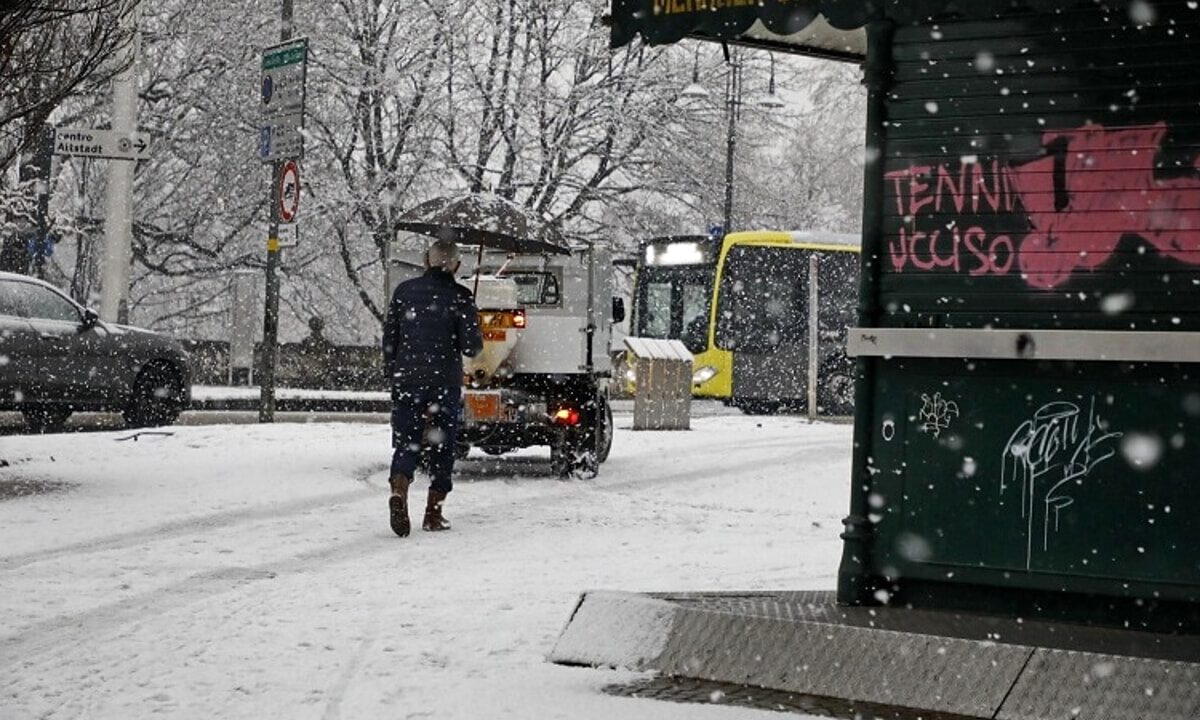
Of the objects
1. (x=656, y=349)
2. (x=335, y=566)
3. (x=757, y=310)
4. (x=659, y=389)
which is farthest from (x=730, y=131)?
(x=335, y=566)

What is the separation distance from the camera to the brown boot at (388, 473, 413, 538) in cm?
1059

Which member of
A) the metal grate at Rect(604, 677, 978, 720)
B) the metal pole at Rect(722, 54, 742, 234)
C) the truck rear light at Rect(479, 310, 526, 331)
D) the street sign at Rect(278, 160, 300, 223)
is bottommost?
the metal grate at Rect(604, 677, 978, 720)

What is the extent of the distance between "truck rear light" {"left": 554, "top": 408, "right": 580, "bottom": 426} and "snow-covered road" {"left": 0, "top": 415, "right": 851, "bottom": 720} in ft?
1.88

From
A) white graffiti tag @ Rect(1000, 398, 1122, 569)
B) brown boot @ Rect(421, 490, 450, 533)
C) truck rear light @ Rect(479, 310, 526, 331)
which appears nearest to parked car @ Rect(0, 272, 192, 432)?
truck rear light @ Rect(479, 310, 526, 331)

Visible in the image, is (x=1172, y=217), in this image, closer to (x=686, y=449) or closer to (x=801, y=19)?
(x=801, y=19)

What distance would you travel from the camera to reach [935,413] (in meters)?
6.74

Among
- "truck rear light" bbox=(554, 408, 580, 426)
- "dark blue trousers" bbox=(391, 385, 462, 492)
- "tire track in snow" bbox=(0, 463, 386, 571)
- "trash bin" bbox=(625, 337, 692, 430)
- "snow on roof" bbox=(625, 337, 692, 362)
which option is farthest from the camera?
"snow on roof" bbox=(625, 337, 692, 362)

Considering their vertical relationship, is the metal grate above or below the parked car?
below

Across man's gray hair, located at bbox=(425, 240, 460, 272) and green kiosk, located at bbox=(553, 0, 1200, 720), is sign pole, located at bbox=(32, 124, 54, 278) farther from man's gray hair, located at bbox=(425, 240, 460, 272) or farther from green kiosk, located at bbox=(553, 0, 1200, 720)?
green kiosk, located at bbox=(553, 0, 1200, 720)

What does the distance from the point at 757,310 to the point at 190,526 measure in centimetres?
2099

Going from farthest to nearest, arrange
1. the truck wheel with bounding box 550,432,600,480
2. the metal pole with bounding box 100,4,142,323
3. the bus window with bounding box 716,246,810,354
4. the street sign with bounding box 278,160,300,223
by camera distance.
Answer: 1. the bus window with bounding box 716,246,810,354
2. the metal pole with bounding box 100,4,142,323
3. the street sign with bounding box 278,160,300,223
4. the truck wheel with bounding box 550,432,600,480

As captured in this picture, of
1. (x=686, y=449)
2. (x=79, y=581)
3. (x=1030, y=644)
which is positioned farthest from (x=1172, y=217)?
(x=686, y=449)

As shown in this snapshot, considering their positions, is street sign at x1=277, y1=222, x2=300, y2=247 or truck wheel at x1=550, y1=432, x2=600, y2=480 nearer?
truck wheel at x1=550, y1=432, x2=600, y2=480

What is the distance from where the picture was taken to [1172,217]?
6.25 m
